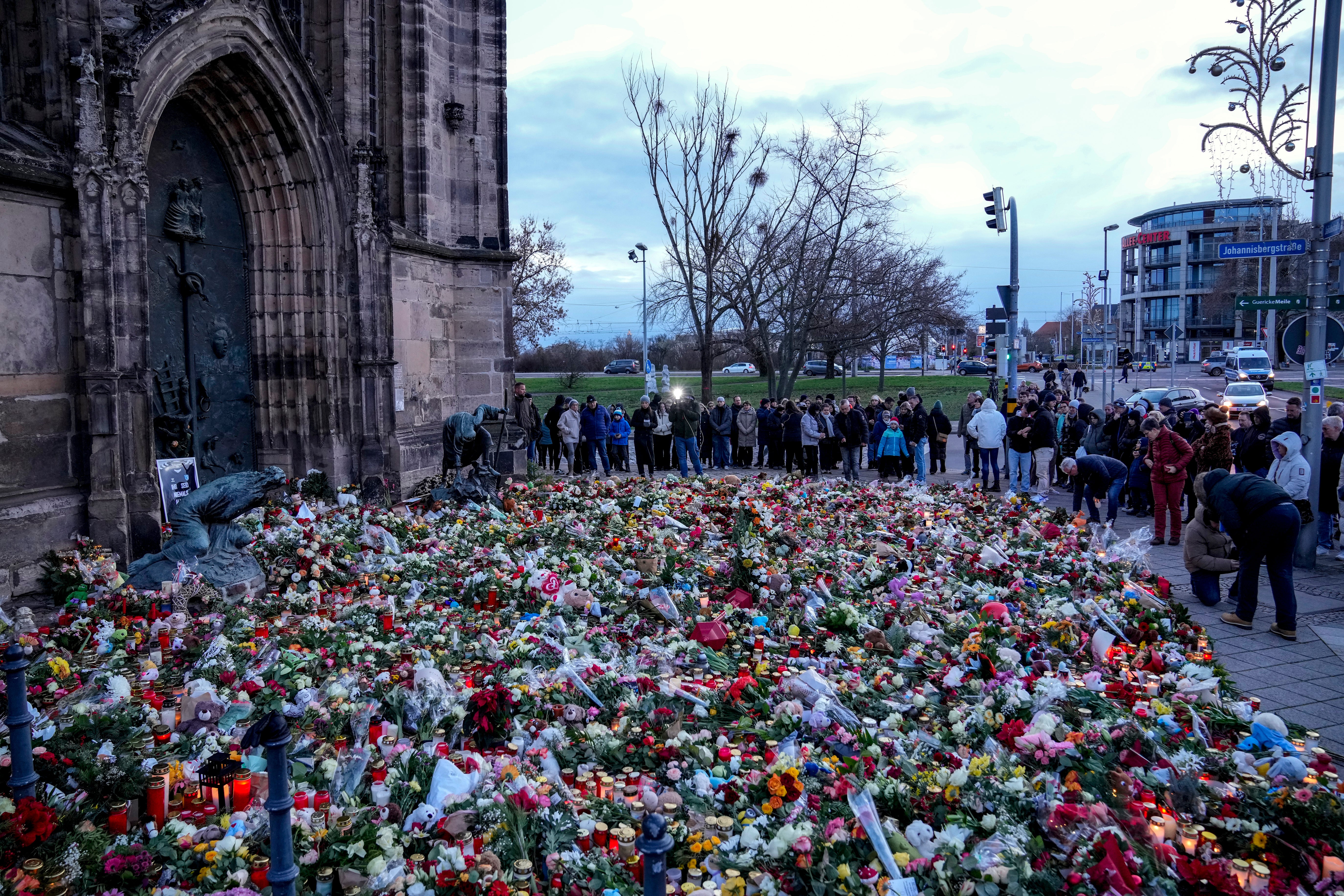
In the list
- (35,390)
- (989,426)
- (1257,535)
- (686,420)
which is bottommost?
(1257,535)

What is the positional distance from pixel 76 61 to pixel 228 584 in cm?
504

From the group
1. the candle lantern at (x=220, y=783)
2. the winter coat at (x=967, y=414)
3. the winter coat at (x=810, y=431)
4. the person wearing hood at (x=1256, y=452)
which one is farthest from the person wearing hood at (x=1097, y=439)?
the candle lantern at (x=220, y=783)

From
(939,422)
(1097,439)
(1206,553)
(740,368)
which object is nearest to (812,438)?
(939,422)

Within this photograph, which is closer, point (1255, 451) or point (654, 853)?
point (654, 853)

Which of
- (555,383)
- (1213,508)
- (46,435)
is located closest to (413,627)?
(46,435)

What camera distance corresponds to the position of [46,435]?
26.2 ft

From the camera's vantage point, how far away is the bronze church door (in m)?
10.4

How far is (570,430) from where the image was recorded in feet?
57.7

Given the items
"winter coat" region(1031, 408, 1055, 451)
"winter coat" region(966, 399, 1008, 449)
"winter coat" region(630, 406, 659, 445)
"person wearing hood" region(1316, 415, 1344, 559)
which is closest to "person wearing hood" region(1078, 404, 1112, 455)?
"winter coat" region(1031, 408, 1055, 451)

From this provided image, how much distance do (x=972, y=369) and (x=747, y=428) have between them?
51655 millimetres

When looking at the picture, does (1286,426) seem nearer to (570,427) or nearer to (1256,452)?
(1256,452)

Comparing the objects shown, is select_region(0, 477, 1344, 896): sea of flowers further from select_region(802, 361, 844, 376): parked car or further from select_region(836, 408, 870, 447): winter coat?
select_region(802, 361, 844, 376): parked car

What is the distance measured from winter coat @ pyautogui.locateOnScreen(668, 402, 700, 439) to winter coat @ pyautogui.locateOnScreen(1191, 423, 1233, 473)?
9079mm

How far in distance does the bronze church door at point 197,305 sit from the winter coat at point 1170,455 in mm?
12008
